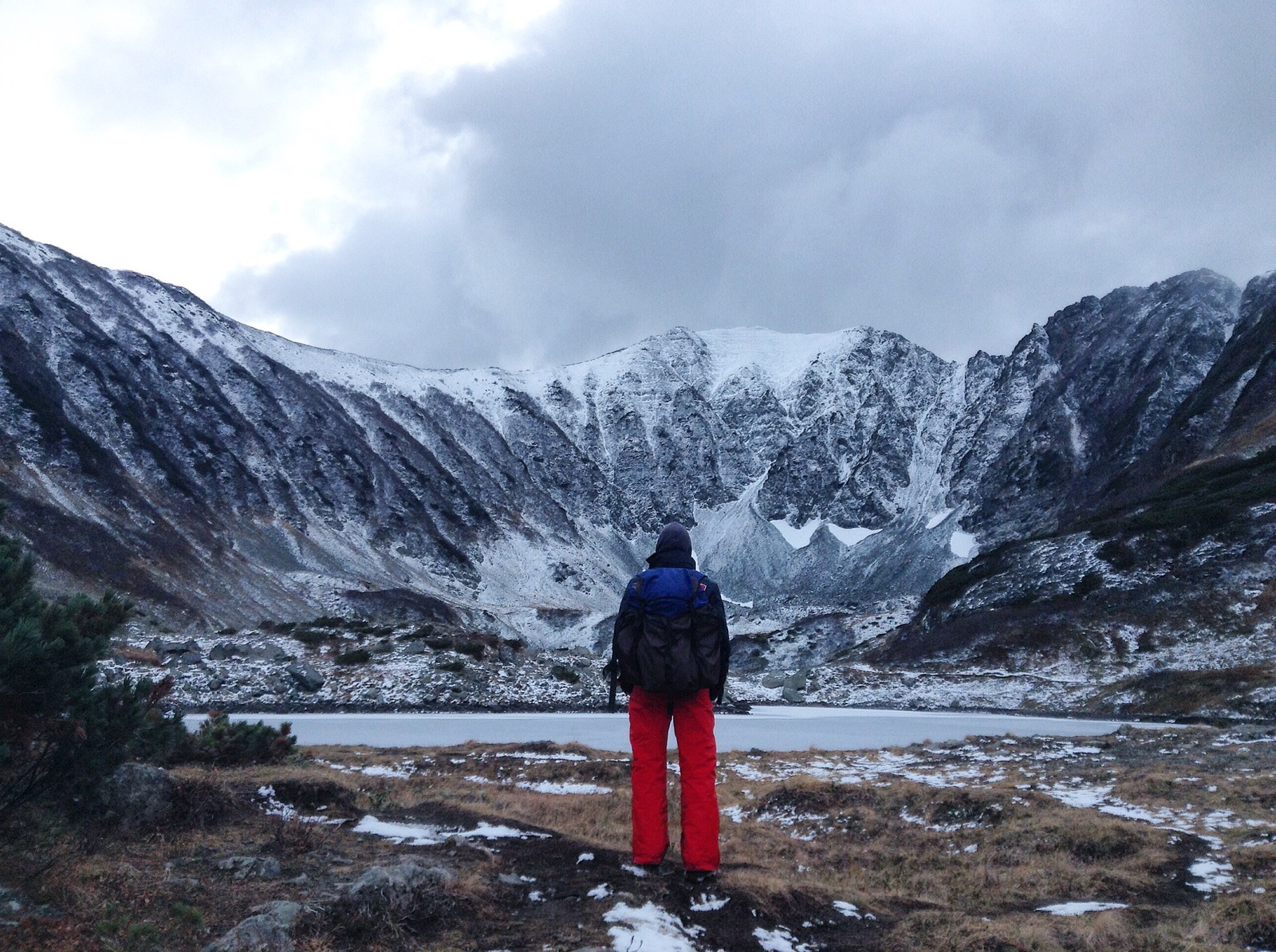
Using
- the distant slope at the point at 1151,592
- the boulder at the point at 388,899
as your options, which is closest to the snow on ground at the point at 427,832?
the boulder at the point at 388,899

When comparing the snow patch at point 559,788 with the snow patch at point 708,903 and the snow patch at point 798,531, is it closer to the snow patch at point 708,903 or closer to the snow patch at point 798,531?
the snow patch at point 708,903

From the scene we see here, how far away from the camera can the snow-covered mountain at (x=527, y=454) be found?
252 ft

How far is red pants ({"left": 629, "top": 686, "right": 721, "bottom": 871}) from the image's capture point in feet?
21.6

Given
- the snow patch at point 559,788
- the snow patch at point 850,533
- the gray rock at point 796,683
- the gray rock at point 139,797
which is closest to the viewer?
the gray rock at point 139,797

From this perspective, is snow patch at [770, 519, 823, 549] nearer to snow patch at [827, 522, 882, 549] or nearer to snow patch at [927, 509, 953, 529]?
snow patch at [827, 522, 882, 549]

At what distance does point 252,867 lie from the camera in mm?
6504

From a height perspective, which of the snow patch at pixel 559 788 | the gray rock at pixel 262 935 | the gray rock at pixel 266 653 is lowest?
the snow patch at pixel 559 788

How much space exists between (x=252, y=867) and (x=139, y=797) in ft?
5.67

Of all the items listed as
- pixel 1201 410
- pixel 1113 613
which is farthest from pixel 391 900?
pixel 1201 410

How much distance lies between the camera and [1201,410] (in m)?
79.6

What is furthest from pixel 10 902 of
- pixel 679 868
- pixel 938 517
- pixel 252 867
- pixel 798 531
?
pixel 798 531

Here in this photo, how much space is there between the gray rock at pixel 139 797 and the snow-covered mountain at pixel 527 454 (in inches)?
2277

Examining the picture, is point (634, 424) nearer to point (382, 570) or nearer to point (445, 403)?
point (445, 403)

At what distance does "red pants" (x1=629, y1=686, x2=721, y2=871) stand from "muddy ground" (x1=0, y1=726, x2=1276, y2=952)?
0.88 feet
